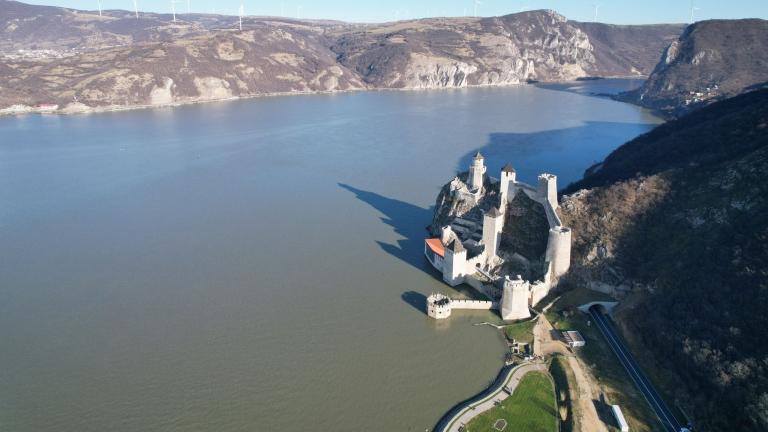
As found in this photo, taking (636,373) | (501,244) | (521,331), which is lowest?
(636,373)

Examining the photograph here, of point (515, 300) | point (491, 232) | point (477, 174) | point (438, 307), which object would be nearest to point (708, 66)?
point (477, 174)

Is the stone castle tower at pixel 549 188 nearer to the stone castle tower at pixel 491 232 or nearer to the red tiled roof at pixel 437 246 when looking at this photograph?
the stone castle tower at pixel 491 232

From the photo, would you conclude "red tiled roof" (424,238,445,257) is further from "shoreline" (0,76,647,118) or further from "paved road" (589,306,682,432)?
"shoreline" (0,76,647,118)

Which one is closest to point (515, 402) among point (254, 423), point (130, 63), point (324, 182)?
point (254, 423)

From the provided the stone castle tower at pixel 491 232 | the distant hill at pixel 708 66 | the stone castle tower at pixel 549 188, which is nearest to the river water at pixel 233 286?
the stone castle tower at pixel 491 232

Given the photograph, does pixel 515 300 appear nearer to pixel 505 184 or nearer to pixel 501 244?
pixel 501 244

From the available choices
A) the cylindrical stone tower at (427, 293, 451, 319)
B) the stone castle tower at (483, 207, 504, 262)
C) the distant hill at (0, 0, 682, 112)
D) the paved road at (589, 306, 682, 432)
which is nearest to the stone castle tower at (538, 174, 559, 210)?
the stone castle tower at (483, 207, 504, 262)
